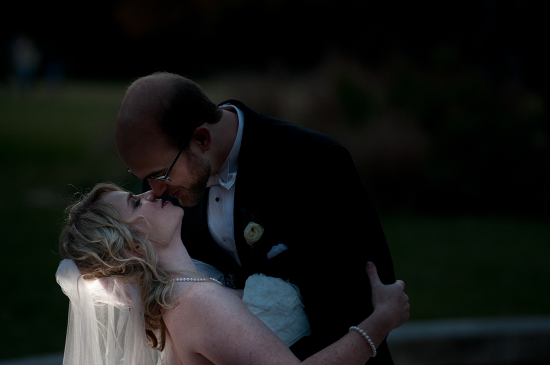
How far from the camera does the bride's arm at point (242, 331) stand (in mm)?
2672

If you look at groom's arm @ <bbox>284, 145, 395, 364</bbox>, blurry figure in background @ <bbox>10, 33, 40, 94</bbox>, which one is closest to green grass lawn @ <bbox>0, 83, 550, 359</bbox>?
groom's arm @ <bbox>284, 145, 395, 364</bbox>

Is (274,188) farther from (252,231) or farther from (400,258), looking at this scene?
(400,258)

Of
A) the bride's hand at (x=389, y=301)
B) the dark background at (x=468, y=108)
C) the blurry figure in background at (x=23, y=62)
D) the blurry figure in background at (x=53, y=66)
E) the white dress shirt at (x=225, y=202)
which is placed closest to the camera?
the bride's hand at (x=389, y=301)

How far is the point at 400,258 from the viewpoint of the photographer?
8.40 meters

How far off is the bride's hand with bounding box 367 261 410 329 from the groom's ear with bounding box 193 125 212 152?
1.02m

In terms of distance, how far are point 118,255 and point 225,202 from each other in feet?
2.08

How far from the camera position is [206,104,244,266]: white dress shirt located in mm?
3203

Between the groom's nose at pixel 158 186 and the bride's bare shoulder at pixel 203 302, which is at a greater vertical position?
the groom's nose at pixel 158 186

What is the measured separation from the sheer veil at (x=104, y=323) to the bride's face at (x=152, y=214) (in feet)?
0.93

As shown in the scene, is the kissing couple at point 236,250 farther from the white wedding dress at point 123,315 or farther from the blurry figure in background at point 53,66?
the blurry figure in background at point 53,66

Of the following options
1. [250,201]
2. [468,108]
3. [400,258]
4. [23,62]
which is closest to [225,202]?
[250,201]

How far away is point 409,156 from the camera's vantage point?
1111 centimetres

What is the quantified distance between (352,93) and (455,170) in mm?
2450

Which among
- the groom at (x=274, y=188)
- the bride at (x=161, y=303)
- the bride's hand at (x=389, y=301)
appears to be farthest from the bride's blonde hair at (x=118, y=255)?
the bride's hand at (x=389, y=301)
